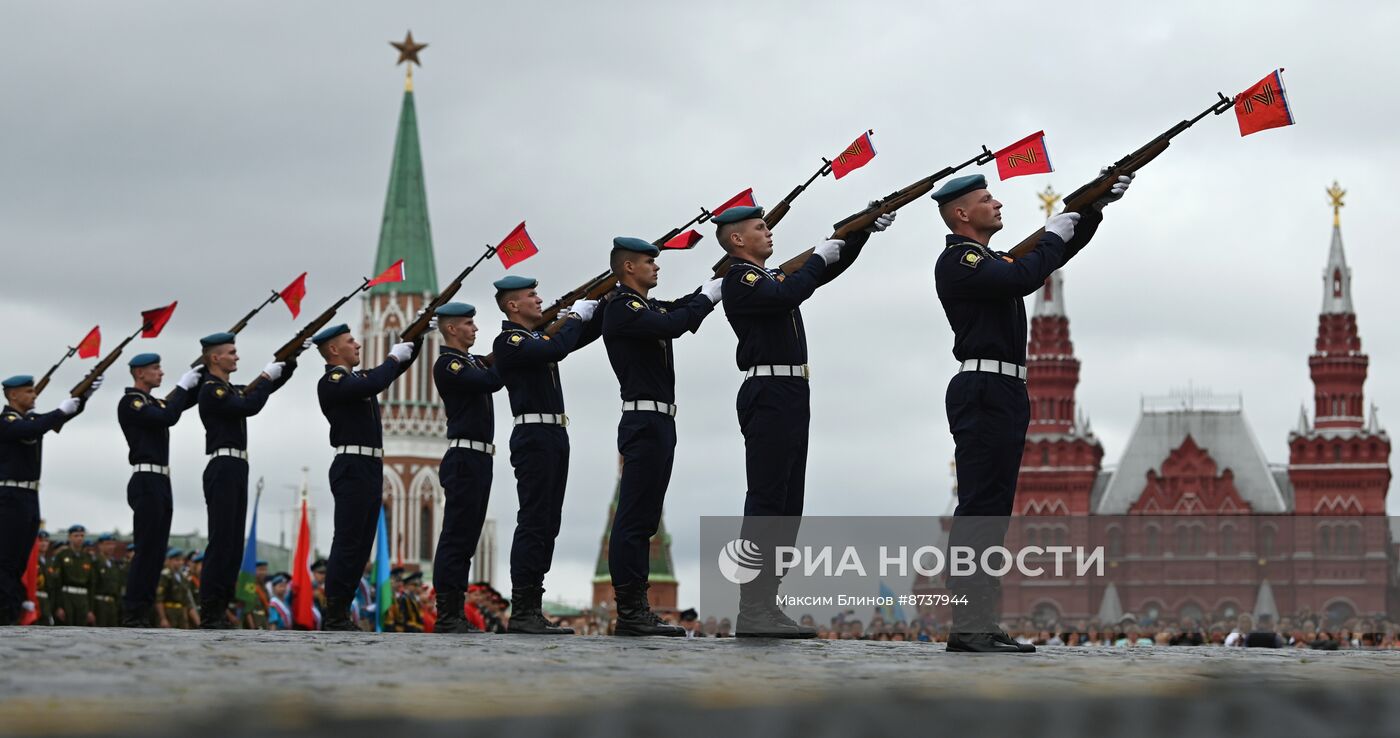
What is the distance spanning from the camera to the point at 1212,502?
89.2 m

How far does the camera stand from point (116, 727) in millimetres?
3734

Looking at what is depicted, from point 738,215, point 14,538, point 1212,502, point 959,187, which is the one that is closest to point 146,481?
point 14,538

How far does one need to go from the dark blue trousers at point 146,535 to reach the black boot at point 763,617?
6495mm

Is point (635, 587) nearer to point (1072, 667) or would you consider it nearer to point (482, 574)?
point (1072, 667)

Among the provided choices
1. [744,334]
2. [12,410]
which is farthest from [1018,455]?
[12,410]

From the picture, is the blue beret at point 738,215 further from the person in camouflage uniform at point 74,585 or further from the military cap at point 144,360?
the person in camouflage uniform at point 74,585

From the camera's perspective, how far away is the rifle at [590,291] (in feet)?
38.0

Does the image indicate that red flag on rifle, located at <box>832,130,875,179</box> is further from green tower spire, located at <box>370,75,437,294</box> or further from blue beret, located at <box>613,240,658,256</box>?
green tower spire, located at <box>370,75,437,294</box>

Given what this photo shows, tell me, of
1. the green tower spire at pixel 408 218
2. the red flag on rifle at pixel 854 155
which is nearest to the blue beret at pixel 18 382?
the red flag on rifle at pixel 854 155

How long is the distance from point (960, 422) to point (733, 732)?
14.5 ft

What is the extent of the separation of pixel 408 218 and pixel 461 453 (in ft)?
223

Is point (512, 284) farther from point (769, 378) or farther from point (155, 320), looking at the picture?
point (155, 320)

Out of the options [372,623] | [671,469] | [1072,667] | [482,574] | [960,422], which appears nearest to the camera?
[1072,667]

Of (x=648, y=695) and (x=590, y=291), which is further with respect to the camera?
(x=590, y=291)
